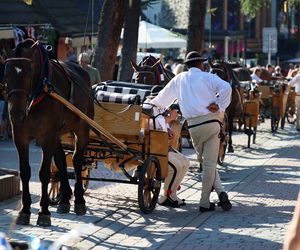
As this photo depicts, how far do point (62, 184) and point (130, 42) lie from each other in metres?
11.9

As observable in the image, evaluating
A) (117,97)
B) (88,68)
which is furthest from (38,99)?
(88,68)

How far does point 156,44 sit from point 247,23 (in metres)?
47.0

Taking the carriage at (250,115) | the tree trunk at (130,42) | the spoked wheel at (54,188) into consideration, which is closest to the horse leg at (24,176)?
the spoked wheel at (54,188)

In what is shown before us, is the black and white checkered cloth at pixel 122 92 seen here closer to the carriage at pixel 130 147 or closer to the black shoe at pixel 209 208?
the carriage at pixel 130 147

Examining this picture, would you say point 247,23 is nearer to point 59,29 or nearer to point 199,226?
point 59,29

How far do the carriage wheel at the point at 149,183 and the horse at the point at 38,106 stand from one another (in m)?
1.03

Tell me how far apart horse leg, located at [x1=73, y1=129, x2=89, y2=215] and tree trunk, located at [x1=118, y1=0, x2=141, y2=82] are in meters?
11.1

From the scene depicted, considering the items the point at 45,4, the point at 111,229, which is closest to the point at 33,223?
the point at 111,229

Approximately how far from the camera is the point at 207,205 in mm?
11297

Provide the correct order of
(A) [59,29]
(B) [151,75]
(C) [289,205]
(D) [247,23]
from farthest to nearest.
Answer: (D) [247,23] < (A) [59,29] < (B) [151,75] < (C) [289,205]

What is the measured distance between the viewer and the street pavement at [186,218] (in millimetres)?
9352

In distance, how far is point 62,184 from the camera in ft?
36.2

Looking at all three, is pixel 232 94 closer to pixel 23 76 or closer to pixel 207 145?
pixel 207 145

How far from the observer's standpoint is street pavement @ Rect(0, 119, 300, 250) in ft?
30.7
